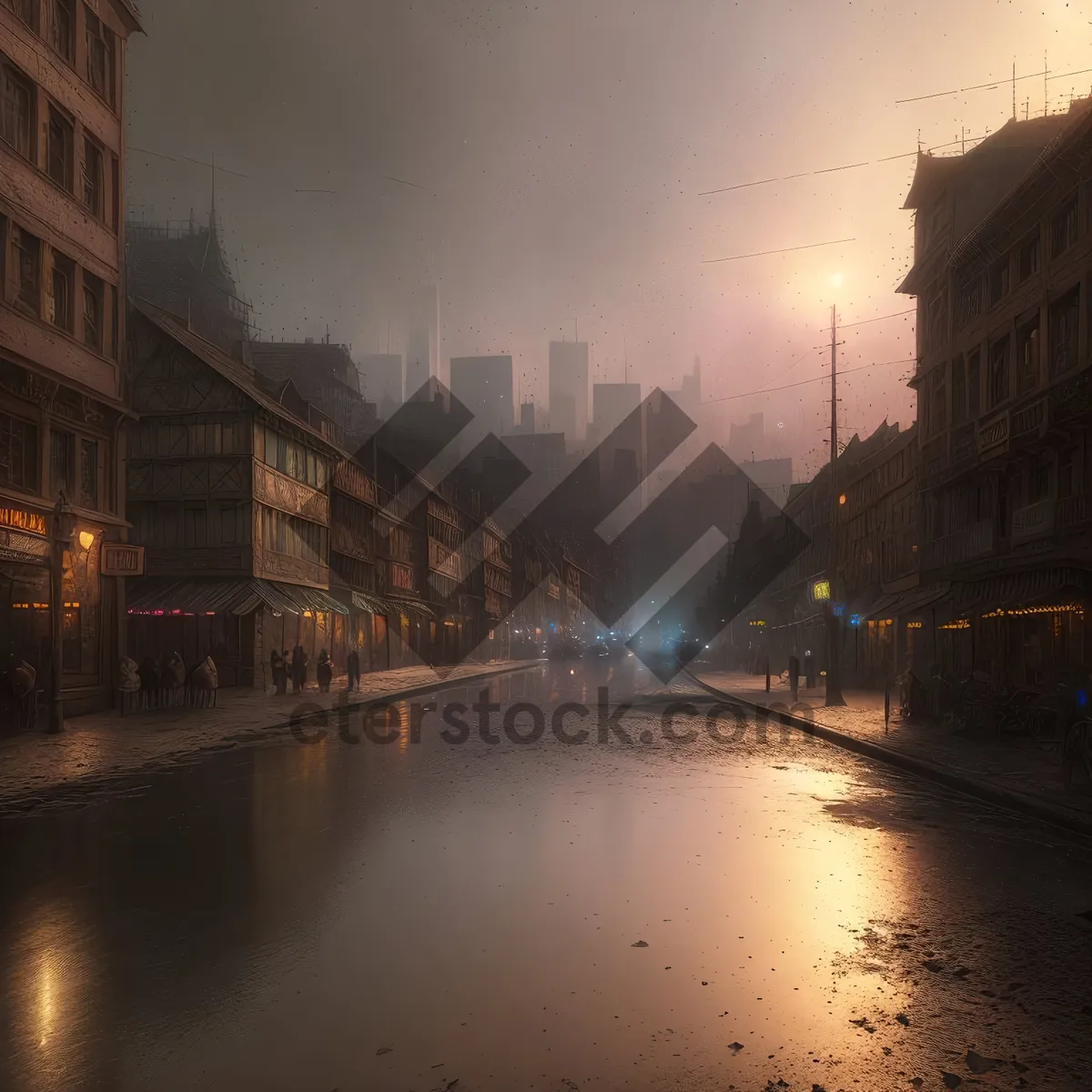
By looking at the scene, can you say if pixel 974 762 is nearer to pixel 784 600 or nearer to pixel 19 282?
pixel 19 282

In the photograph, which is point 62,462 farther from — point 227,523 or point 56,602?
point 227,523

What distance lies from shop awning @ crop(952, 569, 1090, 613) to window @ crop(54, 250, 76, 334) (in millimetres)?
24944

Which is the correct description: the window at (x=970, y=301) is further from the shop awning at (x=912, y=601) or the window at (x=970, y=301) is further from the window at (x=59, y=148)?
the window at (x=59, y=148)

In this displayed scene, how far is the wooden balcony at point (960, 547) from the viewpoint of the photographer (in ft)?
95.2

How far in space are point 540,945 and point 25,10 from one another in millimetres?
25507

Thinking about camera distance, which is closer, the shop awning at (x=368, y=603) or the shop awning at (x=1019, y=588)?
the shop awning at (x=1019, y=588)

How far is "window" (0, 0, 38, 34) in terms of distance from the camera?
22.0 metres

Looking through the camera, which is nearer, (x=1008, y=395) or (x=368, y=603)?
(x=1008, y=395)

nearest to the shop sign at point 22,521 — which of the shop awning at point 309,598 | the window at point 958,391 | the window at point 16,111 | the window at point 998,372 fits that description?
the window at point 16,111

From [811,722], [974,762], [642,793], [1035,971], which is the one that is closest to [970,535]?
[811,722]

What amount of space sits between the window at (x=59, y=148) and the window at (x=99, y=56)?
1.99 m

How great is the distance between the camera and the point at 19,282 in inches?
896

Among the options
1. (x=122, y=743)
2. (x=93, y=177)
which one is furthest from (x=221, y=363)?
(x=122, y=743)

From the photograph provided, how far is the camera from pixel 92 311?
86.7 feet
